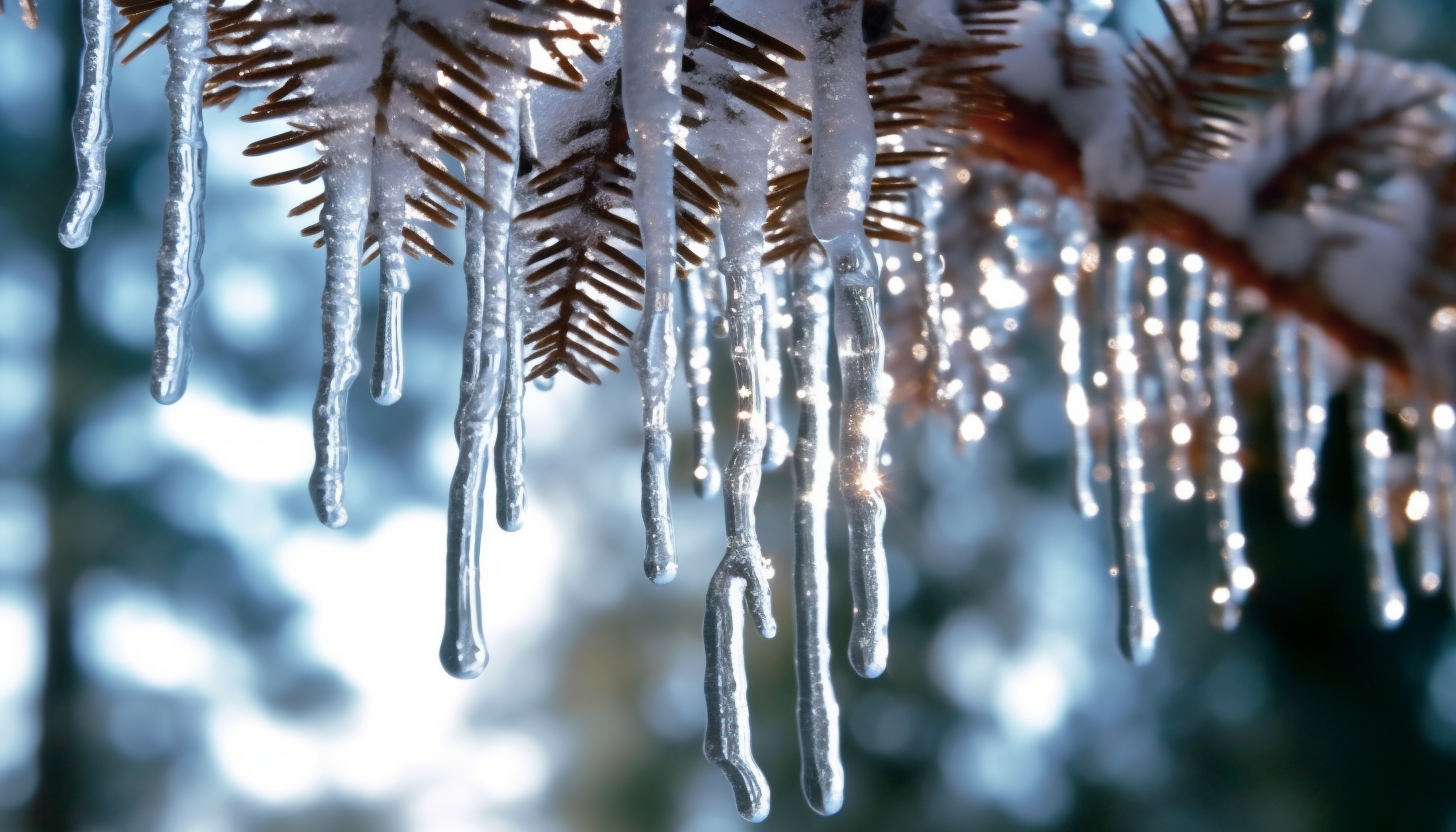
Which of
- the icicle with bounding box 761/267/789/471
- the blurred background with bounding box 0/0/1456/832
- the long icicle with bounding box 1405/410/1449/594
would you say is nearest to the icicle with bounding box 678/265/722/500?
the icicle with bounding box 761/267/789/471

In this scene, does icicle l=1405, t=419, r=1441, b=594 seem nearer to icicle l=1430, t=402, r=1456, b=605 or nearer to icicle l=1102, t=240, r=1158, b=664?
icicle l=1430, t=402, r=1456, b=605

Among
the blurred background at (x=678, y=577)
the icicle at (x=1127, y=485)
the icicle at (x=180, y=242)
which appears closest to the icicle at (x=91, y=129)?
the icicle at (x=180, y=242)

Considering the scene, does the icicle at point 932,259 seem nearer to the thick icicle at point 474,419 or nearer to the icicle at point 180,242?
the thick icicle at point 474,419

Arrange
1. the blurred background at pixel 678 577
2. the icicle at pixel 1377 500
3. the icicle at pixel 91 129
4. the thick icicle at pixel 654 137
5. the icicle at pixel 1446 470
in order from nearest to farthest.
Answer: the thick icicle at pixel 654 137 → the icicle at pixel 91 129 → the icicle at pixel 1446 470 → the icicle at pixel 1377 500 → the blurred background at pixel 678 577

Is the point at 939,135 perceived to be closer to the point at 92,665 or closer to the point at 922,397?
the point at 922,397

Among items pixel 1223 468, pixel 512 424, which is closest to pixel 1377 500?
pixel 1223 468

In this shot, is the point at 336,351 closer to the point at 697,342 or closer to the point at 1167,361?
the point at 697,342
